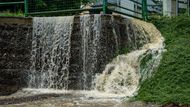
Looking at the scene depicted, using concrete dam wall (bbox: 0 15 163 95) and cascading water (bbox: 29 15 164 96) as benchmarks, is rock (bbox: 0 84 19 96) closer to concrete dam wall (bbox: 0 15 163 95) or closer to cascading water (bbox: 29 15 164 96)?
concrete dam wall (bbox: 0 15 163 95)

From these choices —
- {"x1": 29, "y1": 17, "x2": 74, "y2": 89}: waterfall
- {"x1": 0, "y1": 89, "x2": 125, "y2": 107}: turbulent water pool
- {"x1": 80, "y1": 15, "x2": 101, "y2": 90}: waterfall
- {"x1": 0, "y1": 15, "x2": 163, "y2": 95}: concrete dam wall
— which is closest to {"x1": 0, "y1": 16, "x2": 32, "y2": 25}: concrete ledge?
{"x1": 0, "y1": 15, "x2": 163, "y2": 95}: concrete dam wall

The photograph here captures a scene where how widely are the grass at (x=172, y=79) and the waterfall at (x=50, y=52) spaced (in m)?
2.76

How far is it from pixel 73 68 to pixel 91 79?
0.69 meters

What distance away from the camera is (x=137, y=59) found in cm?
1284

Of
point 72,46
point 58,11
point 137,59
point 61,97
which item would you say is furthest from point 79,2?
point 61,97

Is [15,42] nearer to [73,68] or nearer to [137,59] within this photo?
[73,68]

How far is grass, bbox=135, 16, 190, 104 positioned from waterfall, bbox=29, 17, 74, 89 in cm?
276

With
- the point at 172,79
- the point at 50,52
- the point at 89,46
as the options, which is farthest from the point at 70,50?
the point at 172,79

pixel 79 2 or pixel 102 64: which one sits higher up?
pixel 79 2

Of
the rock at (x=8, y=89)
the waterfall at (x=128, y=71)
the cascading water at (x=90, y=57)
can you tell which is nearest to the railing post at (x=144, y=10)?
the cascading water at (x=90, y=57)

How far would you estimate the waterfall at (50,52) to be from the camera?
13773 mm

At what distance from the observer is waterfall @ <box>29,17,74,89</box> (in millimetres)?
13773

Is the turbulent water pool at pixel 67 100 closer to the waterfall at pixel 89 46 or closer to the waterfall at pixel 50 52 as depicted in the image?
the waterfall at pixel 89 46

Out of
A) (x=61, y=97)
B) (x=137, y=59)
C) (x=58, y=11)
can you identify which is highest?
(x=58, y=11)
